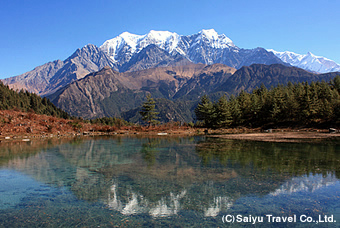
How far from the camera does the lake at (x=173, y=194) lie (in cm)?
1065

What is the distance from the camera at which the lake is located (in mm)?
10648

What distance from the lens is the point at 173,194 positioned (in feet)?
46.0

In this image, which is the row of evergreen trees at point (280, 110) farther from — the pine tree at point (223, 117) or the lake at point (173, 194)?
the lake at point (173, 194)

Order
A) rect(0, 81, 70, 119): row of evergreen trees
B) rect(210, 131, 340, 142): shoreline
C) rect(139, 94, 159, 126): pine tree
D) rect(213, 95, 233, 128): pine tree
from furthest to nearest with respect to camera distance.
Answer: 1. rect(0, 81, 70, 119): row of evergreen trees
2. rect(213, 95, 233, 128): pine tree
3. rect(139, 94, 159, 126): pine tree
4. rect(210, 131, 340, 142): shoreline

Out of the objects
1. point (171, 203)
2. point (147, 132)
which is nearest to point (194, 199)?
point (171, 203)

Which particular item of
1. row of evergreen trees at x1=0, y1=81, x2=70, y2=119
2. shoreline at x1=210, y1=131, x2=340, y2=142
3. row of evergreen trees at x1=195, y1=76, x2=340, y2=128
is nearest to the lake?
shoreline at x1=210, y1=131, x2=340, y2=142

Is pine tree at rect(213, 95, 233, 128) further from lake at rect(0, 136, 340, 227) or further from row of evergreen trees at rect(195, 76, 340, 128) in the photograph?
lake at rect(0, 136, 340, 227)

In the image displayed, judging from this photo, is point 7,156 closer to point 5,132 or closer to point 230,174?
point 230,174

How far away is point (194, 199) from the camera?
13164mm

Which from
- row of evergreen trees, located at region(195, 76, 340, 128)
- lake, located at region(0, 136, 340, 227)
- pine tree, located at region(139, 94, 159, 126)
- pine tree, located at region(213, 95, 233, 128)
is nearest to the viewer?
lake, located at region(0, 136, 340, 227)

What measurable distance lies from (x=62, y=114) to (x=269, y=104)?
11181 cm

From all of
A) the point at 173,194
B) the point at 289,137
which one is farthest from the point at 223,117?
the point at 173,194

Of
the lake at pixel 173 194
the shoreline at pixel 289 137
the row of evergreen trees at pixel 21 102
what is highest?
the row of evergreen trees at pixel 21 102

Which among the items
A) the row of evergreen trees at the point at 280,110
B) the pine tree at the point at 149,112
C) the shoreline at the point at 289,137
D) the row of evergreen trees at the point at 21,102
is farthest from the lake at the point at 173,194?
the row of evergreen trees at the point at 21,102
